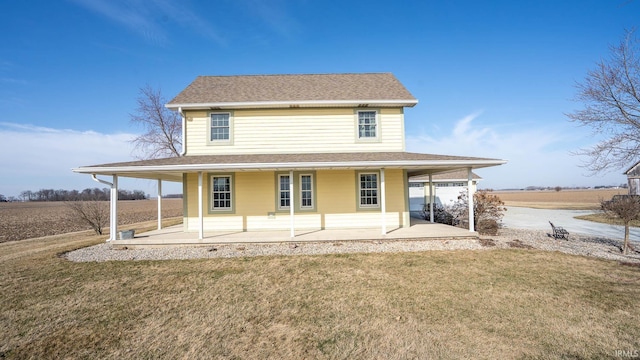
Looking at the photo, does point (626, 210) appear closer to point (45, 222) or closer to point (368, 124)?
point (368, 124)

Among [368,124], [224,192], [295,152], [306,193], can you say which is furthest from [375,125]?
[224,192]

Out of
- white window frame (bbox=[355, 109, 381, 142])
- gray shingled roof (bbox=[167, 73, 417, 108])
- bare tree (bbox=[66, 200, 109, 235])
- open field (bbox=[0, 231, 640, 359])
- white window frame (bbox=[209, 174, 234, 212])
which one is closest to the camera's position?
open field (bbox=[0, 231, 640, 359])

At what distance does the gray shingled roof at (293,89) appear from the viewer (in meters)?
12.0

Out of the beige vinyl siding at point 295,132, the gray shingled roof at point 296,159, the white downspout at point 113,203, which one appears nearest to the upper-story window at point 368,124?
the beige vinyl siding at point 295,132

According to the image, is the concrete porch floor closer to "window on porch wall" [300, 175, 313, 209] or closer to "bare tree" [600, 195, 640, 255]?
"window on porch wall" [300, 175, 313, 209]

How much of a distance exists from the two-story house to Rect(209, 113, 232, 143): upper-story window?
0.14ft

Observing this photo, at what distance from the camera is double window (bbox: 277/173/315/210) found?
11.7 metres

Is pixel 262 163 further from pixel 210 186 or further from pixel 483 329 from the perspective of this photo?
pixel 483 329

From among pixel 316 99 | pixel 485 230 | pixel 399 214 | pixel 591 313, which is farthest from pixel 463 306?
pixel 316 99

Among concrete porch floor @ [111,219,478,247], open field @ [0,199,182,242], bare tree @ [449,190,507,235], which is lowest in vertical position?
open field @ [0,199,182,242]

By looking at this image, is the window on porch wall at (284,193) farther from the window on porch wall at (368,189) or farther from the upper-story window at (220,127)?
the window on porch wall at (368,189)

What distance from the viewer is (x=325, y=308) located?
5.15 meters

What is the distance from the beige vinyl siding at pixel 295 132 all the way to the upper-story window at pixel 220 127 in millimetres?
215

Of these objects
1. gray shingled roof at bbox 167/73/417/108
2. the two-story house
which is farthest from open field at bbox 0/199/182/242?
gray shingled roof at bbox 167/73/417/108
